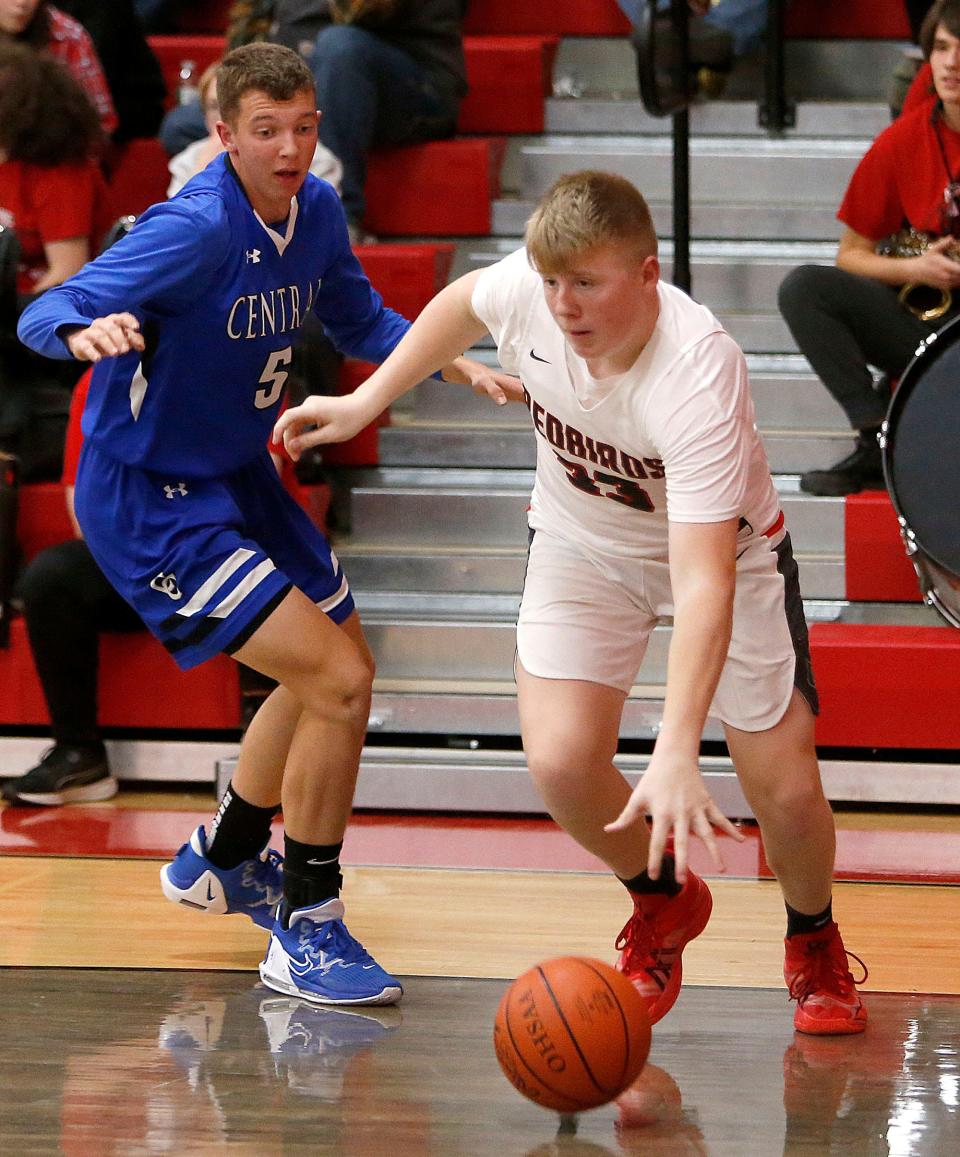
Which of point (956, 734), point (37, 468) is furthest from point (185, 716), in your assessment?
point (956, 734)

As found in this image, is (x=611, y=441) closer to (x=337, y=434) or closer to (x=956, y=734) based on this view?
(x=337, y=434)

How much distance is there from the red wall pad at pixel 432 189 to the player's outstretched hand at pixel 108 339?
323 cm

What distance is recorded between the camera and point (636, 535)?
2965mm

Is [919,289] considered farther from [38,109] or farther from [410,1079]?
[410,1079]

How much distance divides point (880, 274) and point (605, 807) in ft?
8.15

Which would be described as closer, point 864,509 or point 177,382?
point 177,382

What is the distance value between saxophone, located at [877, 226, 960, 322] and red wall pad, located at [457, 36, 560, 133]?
1.88 meters

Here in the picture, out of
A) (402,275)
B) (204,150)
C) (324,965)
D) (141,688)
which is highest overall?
(204,150)

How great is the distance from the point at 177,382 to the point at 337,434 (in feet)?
1.33

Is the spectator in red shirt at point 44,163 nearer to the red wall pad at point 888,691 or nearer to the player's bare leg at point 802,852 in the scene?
the red wall pad at point 888,691

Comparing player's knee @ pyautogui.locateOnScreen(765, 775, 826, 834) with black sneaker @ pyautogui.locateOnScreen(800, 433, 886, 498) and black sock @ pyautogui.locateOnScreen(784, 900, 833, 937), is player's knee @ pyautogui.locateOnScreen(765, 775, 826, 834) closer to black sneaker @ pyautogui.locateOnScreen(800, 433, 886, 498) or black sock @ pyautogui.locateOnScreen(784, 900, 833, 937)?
black sock @ pyautogui.locateOnScreen(784, 900, 833, 937)

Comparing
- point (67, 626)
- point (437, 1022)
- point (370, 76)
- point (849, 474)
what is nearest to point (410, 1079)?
point (437, 1022)

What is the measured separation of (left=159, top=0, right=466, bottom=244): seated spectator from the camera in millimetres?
5688

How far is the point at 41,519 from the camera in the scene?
5098 mm
